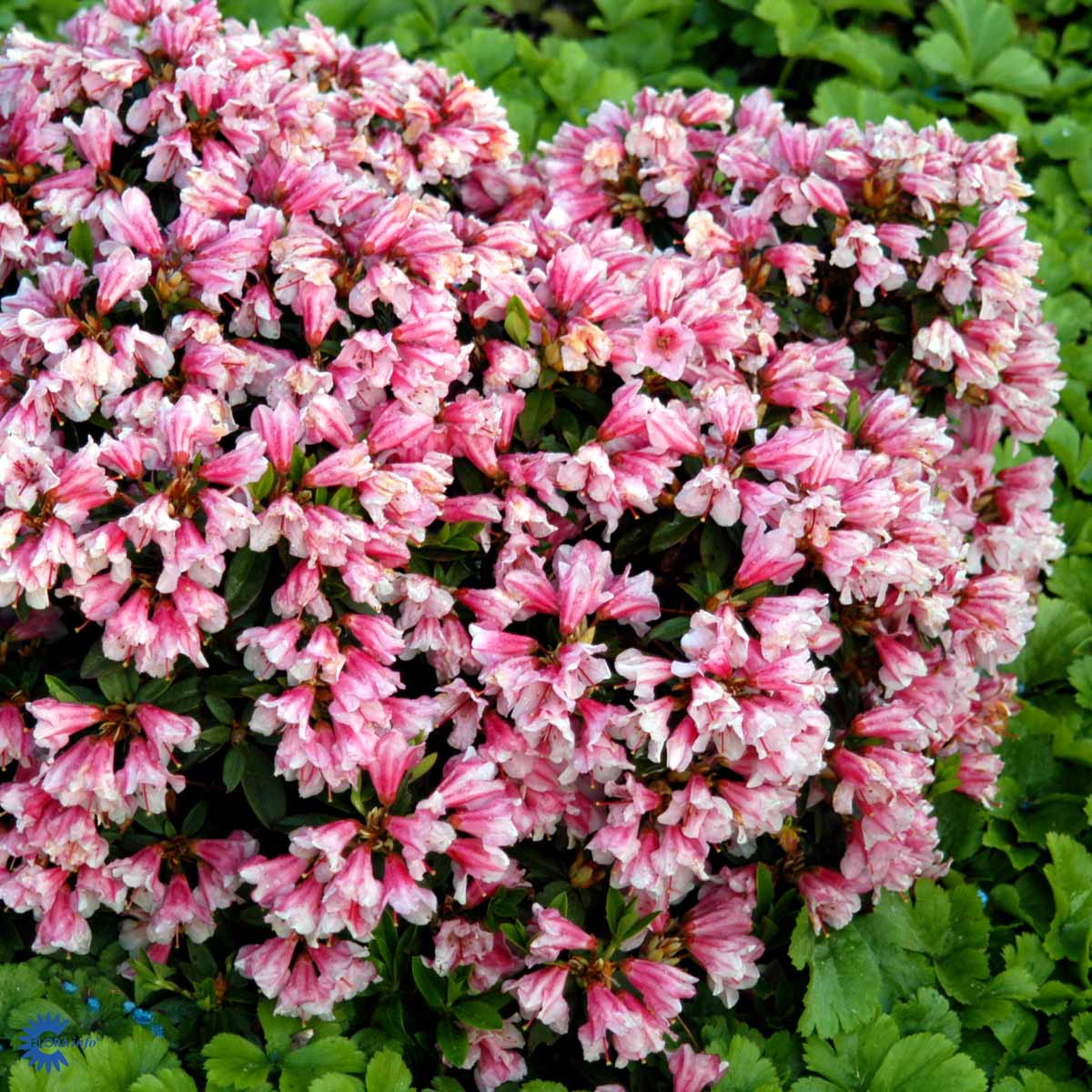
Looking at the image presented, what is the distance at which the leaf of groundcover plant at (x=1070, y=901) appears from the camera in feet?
7.98

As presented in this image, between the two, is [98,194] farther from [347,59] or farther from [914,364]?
[914,364]

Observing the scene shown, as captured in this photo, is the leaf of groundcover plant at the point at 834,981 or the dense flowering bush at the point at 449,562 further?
the leaf of groundcover plant at the point at 834,981

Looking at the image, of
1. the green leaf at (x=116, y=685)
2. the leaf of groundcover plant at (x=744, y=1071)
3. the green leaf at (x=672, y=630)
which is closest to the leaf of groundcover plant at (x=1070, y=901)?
the leaf of groundcover plant at (x=744, y=1071)

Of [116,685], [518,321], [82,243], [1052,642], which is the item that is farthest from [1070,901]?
[82,243]

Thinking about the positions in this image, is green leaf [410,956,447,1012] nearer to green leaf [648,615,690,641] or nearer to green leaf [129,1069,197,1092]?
green leaf [129,1069,197,1092]

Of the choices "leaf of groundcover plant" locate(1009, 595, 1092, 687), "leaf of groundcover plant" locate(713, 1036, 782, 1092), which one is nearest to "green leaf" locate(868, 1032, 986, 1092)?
"leaf of groundcover plant" locate(713, 1036, 782, 1092)

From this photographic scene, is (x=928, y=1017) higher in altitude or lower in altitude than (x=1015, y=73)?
lower

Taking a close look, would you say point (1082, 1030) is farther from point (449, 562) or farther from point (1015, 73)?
point (1015, 73)

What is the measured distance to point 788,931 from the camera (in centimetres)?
223

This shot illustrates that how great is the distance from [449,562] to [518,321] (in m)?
0.38

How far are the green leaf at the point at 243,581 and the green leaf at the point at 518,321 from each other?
520 millimetres

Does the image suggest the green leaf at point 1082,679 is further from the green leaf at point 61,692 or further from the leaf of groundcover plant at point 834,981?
the green leaf at point 61,692

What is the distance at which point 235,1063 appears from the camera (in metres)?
1.97

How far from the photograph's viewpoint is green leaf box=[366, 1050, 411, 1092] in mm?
1945
